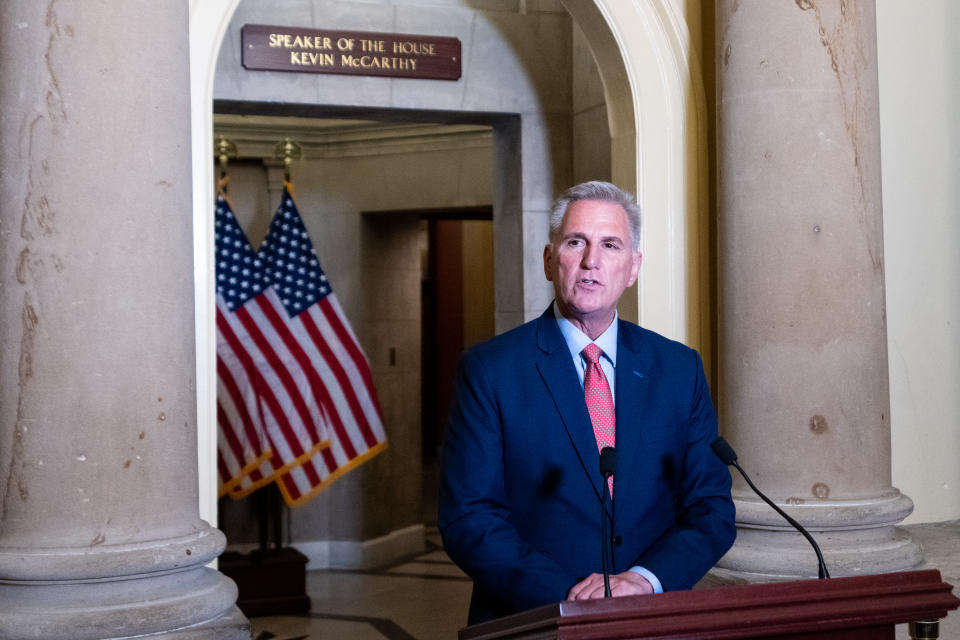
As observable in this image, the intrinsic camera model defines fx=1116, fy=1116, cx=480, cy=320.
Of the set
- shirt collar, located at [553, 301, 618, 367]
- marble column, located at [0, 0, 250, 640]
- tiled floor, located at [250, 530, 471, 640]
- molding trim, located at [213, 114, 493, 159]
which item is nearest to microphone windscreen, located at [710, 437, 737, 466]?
shirt collar, located at [553, 301, 618, 367]

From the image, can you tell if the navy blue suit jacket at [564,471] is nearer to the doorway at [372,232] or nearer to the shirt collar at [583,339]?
the shirt collar at [583,339]

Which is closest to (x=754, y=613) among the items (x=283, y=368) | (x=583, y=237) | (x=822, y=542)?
(x=583, y=237)

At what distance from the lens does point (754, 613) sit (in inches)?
67.7

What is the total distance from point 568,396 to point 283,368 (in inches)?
213

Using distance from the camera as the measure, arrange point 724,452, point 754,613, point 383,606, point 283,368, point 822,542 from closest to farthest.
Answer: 1. point 754,613
2. point 724,452
3. point 822,542
4. point 283,368
5. point 383,606

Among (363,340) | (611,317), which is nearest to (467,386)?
(611,317)

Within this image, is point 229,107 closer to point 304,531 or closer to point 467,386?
point 467,386

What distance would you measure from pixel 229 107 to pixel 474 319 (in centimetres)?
805

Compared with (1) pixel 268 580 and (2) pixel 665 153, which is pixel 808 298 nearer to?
(2) pixel 665 153

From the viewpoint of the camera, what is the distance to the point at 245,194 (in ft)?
28.0

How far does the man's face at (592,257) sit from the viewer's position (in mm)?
2115

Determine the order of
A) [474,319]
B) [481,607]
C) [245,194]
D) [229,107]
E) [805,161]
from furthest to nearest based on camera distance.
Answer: [474,319] < [245,194] < [229,107] < [805,161] < [481,607]

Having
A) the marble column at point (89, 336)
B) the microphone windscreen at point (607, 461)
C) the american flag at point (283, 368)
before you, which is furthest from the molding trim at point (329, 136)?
the microphone windscreen at point (607, 461)

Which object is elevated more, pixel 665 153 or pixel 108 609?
pixel 665 153
